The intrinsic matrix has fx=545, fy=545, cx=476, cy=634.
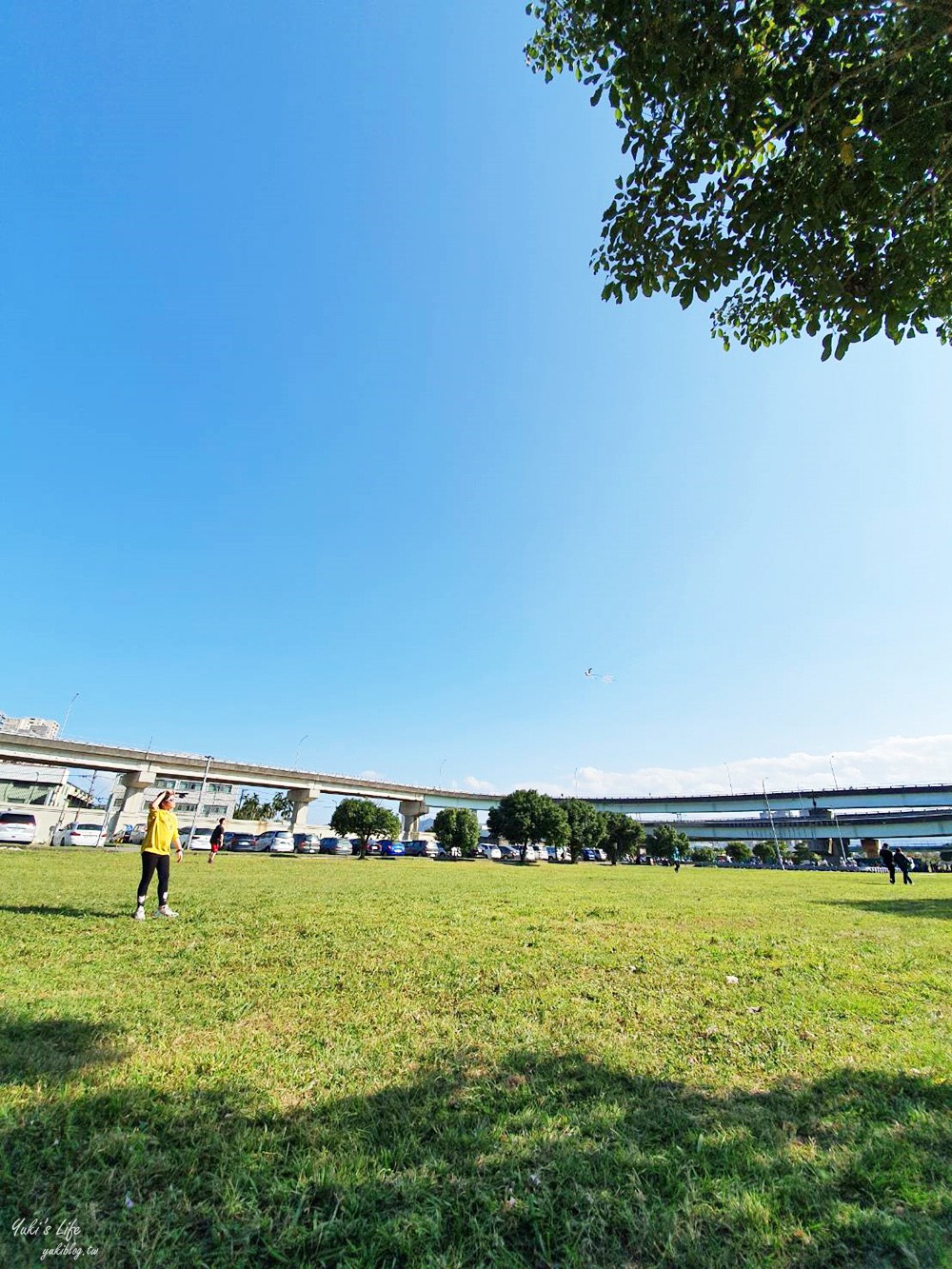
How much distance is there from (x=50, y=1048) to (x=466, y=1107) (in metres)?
2.83

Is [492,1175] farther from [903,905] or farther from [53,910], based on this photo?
[903,905]

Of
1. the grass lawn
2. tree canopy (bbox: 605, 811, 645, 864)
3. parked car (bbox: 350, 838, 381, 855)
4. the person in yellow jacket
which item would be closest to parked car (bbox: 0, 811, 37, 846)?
parked car (bbox: 350, 838, 381, 855)

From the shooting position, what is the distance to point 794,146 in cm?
496

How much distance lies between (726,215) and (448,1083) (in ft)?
25.3

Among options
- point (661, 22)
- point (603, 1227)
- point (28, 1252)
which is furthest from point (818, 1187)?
point (661, 22)

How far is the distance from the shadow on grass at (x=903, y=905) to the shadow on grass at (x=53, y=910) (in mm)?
15116

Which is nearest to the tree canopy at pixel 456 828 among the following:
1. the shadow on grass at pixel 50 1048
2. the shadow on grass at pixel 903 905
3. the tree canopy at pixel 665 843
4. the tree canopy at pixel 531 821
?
the tree canopy at pixel 531 821

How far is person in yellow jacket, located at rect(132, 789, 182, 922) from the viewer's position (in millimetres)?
8242

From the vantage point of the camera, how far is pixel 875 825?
94.4 m

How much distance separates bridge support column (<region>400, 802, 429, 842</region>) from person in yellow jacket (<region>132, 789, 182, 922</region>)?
76.2 metres

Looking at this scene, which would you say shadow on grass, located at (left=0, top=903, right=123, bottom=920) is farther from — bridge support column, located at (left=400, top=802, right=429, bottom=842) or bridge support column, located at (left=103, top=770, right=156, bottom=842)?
bridge support column, located at (left=400, top=802, right=429, bottom=842)

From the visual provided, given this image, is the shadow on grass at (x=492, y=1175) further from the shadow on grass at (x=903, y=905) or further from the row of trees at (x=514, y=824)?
the row of trees at (x=514, y=824)

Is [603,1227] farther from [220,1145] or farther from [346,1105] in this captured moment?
[220,1145]

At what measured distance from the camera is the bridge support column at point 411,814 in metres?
82.2
